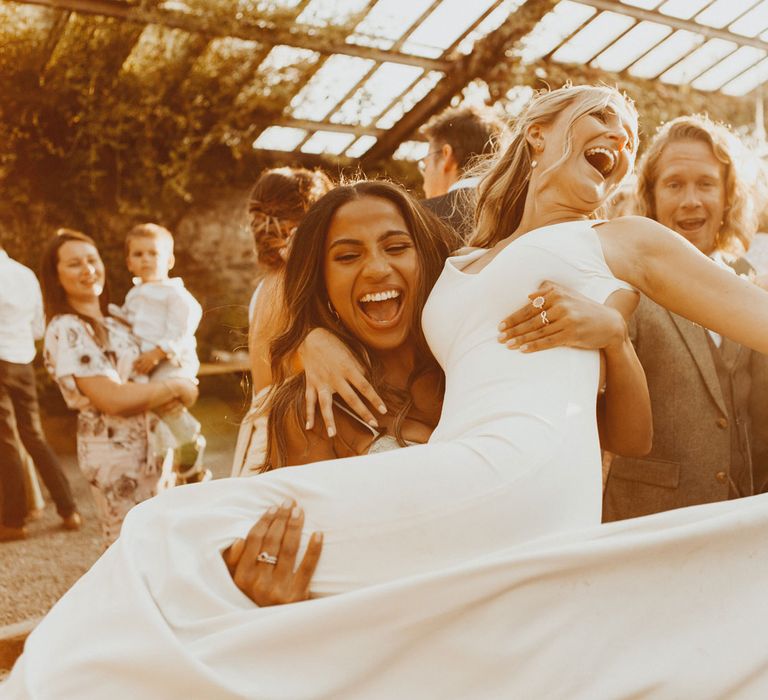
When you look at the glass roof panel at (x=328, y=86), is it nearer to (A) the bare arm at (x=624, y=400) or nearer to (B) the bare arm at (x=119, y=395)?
(B) the bare arm at (x=119, y=395)

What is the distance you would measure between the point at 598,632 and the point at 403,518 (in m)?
0.40

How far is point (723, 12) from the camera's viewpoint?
34.7 ft

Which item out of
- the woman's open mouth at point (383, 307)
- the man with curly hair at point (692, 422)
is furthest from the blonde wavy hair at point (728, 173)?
the woman's open mouth at point (383, 307)

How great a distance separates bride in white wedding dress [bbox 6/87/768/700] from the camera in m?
1.42

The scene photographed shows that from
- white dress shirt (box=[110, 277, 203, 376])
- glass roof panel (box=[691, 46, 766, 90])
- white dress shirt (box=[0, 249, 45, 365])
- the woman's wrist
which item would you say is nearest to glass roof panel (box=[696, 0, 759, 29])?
glass roof panel (box=[691, 46, 766, 90])

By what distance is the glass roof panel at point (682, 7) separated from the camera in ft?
33.1

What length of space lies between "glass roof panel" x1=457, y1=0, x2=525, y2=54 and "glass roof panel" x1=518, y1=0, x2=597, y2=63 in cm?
35

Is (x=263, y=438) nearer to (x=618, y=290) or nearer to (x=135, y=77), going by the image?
(x=618, y=290)

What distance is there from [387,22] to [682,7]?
3925 millimetres

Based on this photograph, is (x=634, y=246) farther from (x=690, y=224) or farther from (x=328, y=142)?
(x=328, y=142)

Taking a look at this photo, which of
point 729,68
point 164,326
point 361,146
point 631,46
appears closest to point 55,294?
point 164,326

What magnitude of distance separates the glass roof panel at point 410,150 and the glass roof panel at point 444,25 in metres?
1.59

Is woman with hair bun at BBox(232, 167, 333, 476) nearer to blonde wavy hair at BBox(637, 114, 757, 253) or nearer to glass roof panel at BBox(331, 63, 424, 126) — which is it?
blonde wavy hair at BBox(637, 114, 757, 253)

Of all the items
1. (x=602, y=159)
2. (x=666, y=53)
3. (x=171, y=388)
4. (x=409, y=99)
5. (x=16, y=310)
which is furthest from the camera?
(x=666, y=53)
